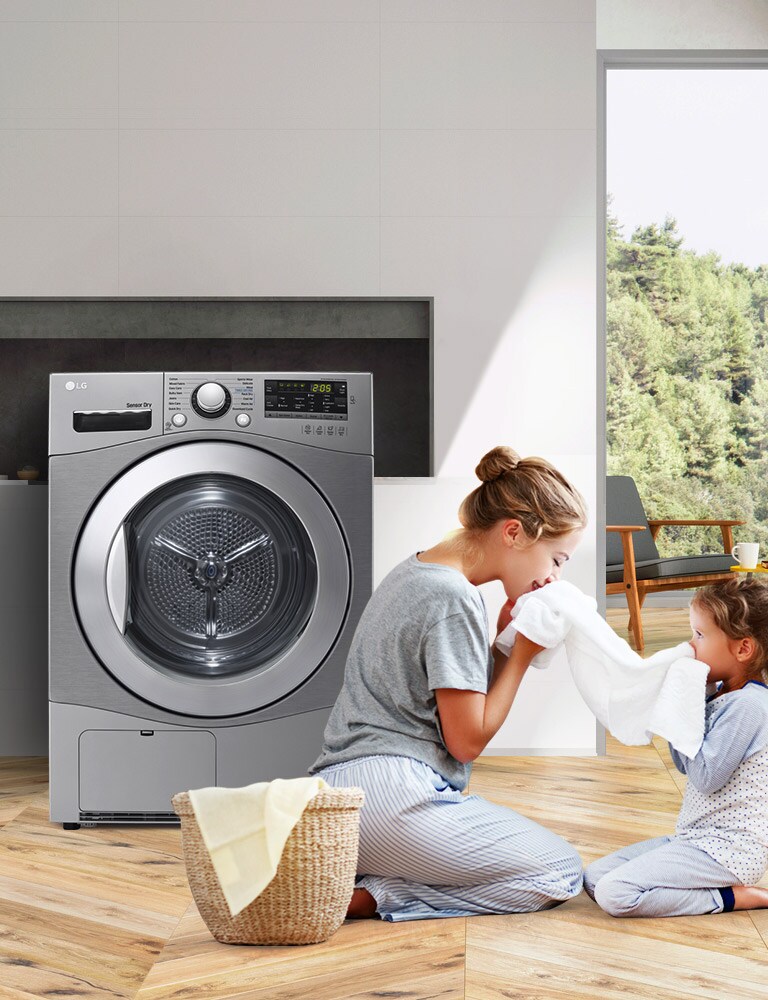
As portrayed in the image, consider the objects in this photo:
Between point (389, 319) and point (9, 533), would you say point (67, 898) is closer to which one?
point (9, 533)

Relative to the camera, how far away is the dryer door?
2252mm

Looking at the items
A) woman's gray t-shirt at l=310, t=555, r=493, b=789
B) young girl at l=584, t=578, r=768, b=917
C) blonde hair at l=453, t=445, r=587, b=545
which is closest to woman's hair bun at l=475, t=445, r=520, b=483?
blonde hair at l=453, t=445, r=587, b=545

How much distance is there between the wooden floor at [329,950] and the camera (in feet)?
4.59

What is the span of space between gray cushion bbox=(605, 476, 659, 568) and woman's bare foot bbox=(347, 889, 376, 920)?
5.16 feet

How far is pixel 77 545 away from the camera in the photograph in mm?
2266

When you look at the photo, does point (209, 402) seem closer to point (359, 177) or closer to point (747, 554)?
point (359, 177)

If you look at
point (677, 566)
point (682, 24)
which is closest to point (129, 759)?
point (677, 566)

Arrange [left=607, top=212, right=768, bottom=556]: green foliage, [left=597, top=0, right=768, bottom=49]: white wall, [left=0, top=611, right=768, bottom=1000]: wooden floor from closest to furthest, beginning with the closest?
[left=0, top=611, right=768, bottom=1000]: wooden floor < [left=597, top=0, right=768, bottom=49]: white wall < [left=607, top=212, right=768, bottom=556]: green foliage

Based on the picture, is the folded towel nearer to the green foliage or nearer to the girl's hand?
the girl's hand

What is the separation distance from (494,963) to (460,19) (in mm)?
2353

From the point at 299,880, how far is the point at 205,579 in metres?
0.88

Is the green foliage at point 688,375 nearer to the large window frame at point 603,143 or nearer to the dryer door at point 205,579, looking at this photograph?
the large window frame at point 603,143

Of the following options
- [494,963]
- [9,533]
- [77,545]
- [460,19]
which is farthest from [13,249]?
[494,963]

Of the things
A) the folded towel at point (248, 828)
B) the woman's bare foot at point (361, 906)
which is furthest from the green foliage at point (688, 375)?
the folded towel at point (248, 828)
